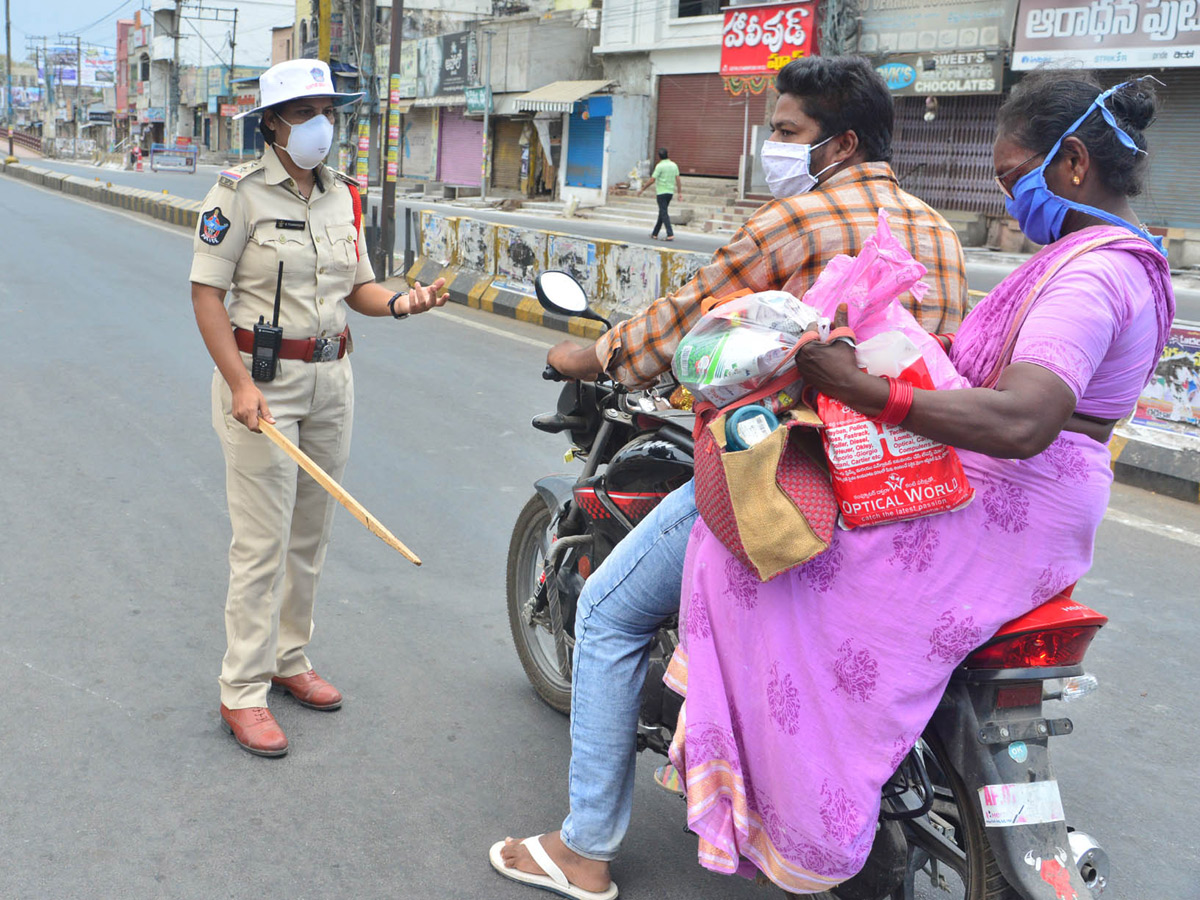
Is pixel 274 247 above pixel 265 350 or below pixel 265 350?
above

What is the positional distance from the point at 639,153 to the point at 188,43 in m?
53.9

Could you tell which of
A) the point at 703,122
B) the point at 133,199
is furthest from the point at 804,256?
the point at 703,122

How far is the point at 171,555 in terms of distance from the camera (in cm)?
480

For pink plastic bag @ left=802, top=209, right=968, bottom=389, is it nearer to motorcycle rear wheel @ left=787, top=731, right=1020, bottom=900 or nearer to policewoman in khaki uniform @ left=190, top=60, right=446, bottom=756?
motorcycle rear wheel @ left=787, top=731, right=1020, bottom=900

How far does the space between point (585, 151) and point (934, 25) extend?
12992 millimetres

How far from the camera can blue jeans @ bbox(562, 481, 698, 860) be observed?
2.54 metres

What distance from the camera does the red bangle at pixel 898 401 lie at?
1863 mm

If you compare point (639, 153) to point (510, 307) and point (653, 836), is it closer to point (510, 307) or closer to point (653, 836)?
point (510, 307)

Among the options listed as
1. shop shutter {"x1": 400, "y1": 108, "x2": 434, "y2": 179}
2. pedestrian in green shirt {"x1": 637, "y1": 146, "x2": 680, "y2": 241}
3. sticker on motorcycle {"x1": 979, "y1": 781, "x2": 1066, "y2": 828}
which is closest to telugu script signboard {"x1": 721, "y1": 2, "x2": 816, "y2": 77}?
pedestrian in green shirt {"x1": 637, "y1": 146, "x2": 680, "y2": 241}

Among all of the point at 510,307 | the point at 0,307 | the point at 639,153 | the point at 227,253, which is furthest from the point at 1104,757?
the point at 639,153

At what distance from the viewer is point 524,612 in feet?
11.6

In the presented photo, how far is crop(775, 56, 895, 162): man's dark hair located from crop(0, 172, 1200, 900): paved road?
5.71 feet

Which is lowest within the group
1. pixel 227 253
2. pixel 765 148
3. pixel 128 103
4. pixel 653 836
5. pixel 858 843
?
pixel 653 836

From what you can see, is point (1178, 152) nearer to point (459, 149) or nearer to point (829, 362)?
point (829, 362)
